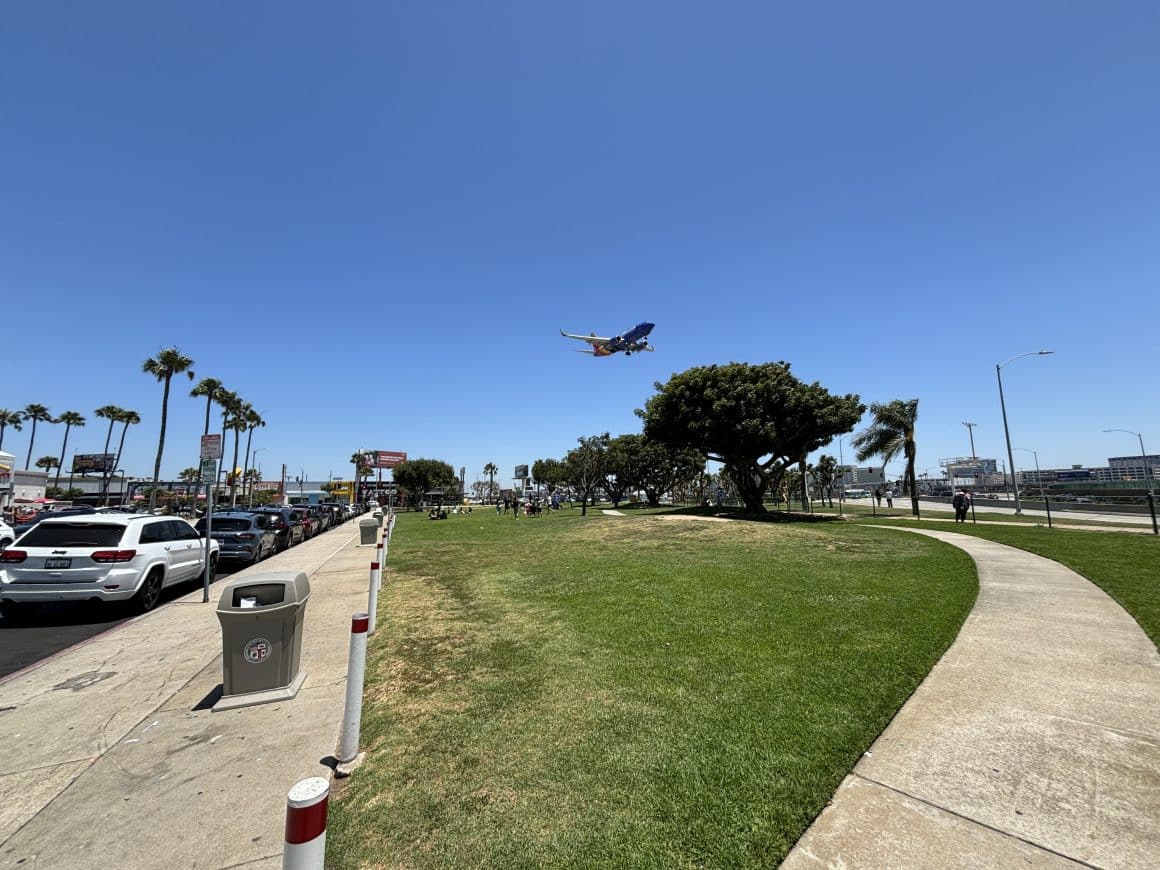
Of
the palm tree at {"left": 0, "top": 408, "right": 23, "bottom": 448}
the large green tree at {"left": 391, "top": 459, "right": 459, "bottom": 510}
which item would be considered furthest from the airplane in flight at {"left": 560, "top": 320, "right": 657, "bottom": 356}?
the palm tree at {"left": 0, "top": 408, "right": 23, "bottom": 448}

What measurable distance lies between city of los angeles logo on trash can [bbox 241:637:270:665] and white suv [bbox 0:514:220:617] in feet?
18.0

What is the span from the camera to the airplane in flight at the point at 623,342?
105 feet

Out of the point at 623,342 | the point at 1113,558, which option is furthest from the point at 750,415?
the point at 1113,558

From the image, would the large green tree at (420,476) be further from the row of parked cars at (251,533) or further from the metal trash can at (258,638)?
the metal trash can at (258,638)

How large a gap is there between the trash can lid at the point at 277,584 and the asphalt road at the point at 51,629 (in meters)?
3.69

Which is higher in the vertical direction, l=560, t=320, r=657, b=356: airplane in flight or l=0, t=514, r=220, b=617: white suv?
l=560, t=320, r=657, b=356: airplane in flight

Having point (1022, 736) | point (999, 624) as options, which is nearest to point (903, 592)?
point (999, 624)

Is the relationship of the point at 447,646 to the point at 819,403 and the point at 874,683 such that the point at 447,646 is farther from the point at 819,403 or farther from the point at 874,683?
the point at 819,403

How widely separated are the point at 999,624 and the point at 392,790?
6.74 m

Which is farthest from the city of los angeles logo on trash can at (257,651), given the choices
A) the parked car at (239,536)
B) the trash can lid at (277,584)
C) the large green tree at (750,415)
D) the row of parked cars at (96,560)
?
the large green tree at (750,415)

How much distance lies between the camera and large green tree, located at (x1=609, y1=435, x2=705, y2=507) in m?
55.0

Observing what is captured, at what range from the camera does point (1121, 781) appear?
2.96 meters

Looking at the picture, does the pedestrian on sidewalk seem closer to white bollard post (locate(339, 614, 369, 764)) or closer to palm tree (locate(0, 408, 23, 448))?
white bollard post (locate(339, 614, 369, 764))

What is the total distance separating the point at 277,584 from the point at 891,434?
3784 cm
